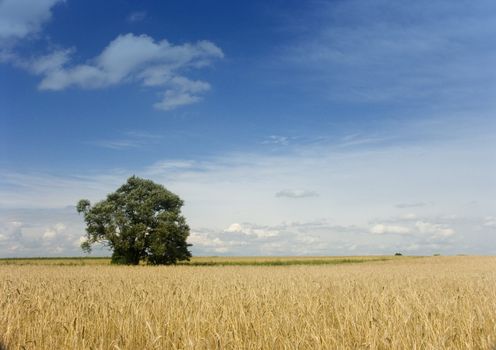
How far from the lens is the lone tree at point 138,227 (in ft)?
148

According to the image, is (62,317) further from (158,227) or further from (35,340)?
(158,227)

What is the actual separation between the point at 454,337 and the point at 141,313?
14.5 ft

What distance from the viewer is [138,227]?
44.8 meters

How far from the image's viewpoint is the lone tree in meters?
45.0

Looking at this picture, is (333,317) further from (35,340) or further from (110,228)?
(110,228)

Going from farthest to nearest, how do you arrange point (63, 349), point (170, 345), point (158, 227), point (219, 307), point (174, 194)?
1. point (174, 194)
2. point (158, 227)
3. point (219, 307)
4. point (170, 345)
5. point (63, 349)

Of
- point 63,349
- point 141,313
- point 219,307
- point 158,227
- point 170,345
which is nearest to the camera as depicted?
point 63,349

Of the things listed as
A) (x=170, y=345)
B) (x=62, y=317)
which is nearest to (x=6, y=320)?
(x=62, y=317)

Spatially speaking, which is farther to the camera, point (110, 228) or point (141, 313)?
point (110, 228)

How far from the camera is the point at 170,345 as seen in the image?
5.72 m


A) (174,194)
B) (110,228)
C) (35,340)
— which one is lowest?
(35,340)

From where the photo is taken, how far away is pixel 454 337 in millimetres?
5715

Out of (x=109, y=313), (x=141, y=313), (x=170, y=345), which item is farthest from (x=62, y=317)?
(x=170, y=345)

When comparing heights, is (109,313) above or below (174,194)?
below
